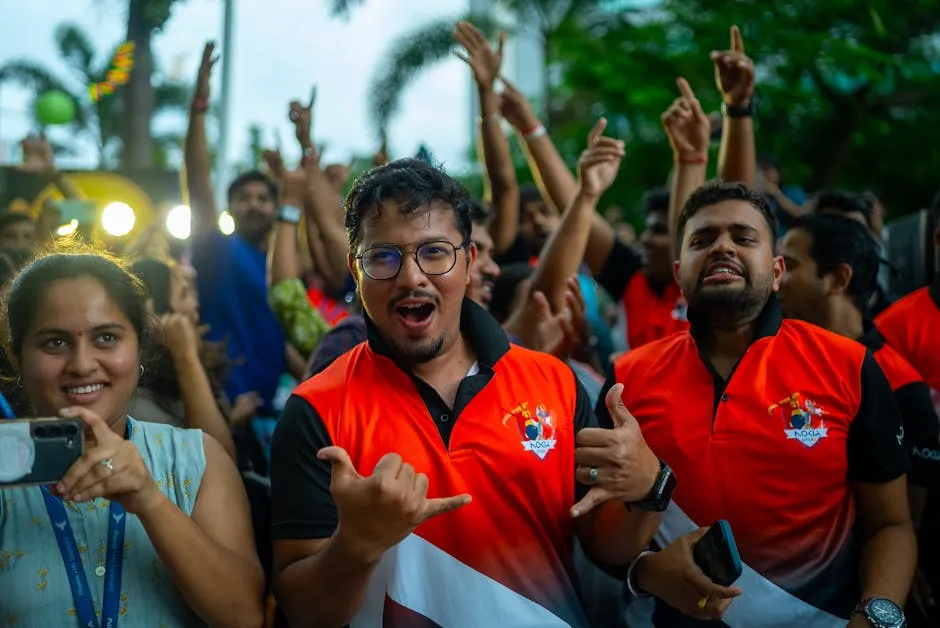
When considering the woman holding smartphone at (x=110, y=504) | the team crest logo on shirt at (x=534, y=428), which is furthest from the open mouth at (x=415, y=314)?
the woman holding smartphone at (x=110, y=504)

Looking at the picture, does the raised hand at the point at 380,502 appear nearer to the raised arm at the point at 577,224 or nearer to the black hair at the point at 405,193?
the black hair at the point at 405,193

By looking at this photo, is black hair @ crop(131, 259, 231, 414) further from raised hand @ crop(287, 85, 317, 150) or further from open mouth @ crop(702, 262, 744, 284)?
open mouth @ crop(702, 262, 744, 284)

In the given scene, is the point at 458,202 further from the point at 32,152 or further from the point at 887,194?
the point at 887,194

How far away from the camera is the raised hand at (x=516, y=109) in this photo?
14.5ft

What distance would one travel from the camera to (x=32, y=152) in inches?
227

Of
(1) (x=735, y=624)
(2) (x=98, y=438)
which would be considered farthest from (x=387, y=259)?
(1) (x=735, y=624)

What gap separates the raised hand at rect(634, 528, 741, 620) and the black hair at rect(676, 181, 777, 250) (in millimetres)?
1099

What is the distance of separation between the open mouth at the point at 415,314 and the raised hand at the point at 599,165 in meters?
1.24

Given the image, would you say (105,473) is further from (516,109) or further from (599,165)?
(516,109)

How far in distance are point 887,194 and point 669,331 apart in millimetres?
12674

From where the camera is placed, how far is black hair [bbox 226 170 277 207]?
213 inches

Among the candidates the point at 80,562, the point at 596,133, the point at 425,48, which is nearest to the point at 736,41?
the point at 596,133

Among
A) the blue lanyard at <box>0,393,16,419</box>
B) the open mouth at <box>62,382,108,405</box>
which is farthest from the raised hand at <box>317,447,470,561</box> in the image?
the blue lanyard at <box>0,393,16,419</box>

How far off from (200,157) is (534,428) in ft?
10.5
